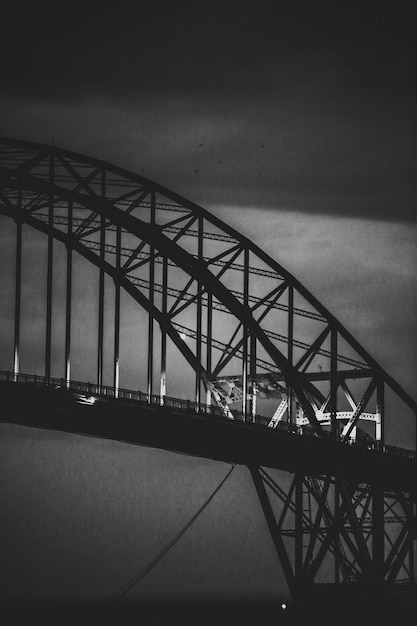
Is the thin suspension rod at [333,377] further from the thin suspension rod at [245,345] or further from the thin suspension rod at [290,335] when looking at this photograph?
the thin suspension rod at [245,345]

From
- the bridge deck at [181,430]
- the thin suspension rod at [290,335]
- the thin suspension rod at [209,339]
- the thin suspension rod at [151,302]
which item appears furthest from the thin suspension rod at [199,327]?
the thin suspension rod at [290,335]

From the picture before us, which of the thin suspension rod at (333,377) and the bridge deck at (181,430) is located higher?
the thin suspension rod at (333,377)

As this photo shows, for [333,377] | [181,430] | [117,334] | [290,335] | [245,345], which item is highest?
[290,335]

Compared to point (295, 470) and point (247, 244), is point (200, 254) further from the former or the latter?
point (295, 470)

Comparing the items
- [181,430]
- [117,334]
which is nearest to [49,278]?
[117,334]

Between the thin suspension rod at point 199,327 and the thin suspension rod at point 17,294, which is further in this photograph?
the thin suspension rod at point 17,294

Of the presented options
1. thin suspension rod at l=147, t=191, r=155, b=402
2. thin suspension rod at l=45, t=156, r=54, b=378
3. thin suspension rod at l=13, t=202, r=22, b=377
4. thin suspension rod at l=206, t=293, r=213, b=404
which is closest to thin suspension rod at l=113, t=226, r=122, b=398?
thin suspension rod at l=147, t=191, r=155, b=402

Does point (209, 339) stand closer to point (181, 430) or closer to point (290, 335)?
point (290, 335)

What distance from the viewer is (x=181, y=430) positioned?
316ft

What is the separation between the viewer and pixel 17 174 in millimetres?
96625

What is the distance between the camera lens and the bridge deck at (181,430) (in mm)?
93875

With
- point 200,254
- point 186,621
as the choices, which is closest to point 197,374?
point 200,254

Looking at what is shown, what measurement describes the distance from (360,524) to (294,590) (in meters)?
5.78

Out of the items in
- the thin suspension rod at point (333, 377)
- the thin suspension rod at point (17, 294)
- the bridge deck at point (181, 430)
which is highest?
the thin suspension rod at point (17, 294)
